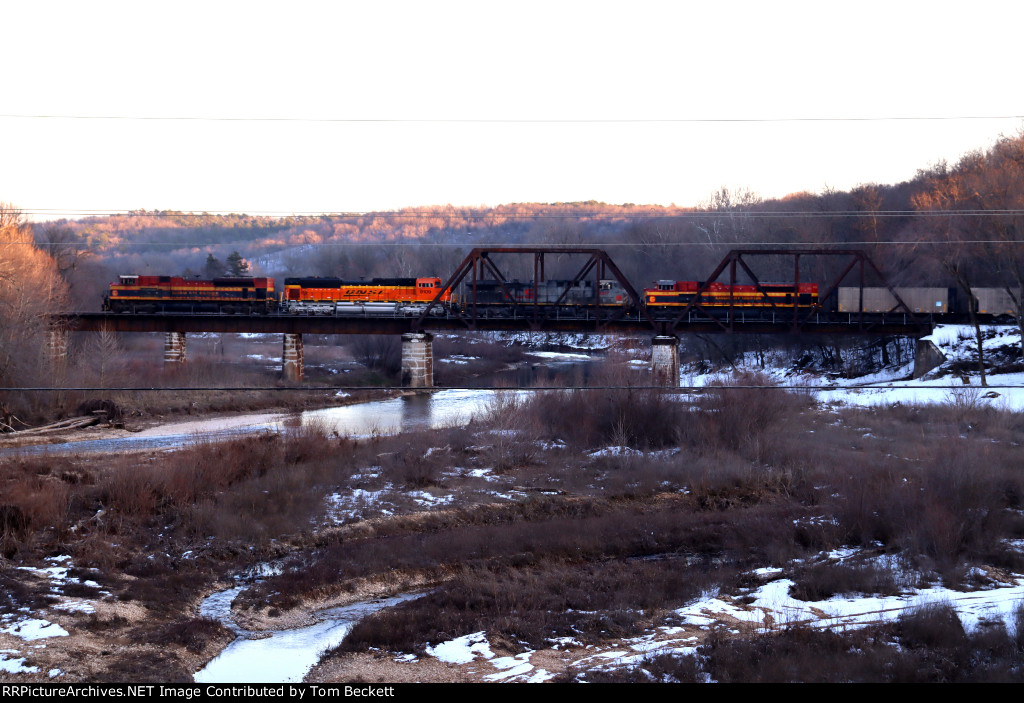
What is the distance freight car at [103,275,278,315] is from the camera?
73.8m

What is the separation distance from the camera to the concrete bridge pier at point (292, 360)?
70.2m

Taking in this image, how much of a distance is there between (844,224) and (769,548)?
73085 millimetres

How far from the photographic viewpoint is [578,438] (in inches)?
1471

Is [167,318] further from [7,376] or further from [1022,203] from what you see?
[1022,203]

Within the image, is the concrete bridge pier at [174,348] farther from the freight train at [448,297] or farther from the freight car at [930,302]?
the freight car at [930,302]

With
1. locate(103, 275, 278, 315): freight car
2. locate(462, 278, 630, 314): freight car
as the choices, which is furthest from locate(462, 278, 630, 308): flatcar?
locate(103, 275, 278, 315): freight car

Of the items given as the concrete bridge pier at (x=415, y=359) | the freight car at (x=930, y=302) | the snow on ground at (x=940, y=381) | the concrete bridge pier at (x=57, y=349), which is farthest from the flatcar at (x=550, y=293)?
the concrete bridge pier at (x=57, y=349)

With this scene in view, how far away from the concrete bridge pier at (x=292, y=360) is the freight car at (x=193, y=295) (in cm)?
495

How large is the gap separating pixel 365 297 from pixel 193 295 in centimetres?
1769

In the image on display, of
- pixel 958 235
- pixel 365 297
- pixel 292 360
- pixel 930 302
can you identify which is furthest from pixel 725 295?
pixel 292 360

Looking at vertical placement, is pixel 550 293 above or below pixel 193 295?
below

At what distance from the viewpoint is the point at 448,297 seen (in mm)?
72125

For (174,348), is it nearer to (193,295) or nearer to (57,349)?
(193,295)
